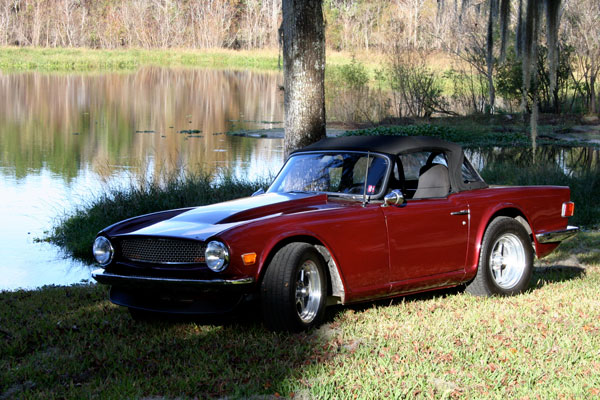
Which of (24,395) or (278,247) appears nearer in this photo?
(24,395)

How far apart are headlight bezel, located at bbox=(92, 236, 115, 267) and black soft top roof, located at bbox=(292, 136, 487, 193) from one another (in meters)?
2.10

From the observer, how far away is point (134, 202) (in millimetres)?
14188

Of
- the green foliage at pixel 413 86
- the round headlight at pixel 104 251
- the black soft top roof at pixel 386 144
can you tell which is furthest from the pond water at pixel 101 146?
the black soft top roof at pixel 386 144

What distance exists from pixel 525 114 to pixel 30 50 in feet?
189

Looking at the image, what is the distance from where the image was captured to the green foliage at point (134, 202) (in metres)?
13.7

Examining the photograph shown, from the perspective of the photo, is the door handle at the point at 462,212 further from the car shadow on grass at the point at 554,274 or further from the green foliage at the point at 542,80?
the green foliage at the point at 542,80

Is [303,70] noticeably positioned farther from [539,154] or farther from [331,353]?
[539,154]

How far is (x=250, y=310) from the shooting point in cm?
593

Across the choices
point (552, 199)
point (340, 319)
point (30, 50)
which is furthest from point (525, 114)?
point (30, 50)

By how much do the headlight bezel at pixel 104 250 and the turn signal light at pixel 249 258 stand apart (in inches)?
48.1

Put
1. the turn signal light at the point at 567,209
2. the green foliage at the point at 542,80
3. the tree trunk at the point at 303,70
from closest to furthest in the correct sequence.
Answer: the turn signal light at the point at 567,209 < the tree trunk at the point at 303,70 < the green foliage at the point at 542,80

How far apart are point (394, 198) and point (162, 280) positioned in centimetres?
198

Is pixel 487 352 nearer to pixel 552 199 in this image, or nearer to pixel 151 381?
pixel 151 381

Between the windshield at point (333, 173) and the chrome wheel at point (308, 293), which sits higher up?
the windshield at point (333, 173)
